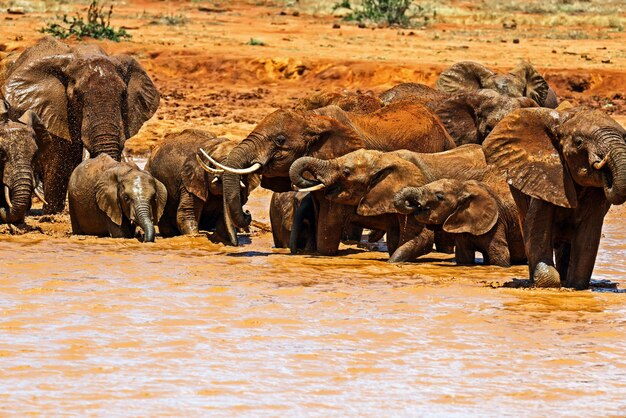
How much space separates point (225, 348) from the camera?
8.07 metres

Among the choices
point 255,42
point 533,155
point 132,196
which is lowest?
point 255,42

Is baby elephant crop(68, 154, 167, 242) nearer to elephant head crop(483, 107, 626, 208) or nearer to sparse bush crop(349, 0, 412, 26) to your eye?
elephant head crop(483, 107, 626, 208)

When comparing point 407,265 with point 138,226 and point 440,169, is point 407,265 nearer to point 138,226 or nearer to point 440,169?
point 440,169

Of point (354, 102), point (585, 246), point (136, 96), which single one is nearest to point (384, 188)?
point (585, 246)

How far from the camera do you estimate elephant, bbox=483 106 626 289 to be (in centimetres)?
929

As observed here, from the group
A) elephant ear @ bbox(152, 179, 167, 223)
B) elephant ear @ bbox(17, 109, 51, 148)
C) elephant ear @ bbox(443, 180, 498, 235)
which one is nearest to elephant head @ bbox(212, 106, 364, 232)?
elephant ear @ bbox(152, 179, 167, 223)

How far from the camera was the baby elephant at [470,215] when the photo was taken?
11.3 metres

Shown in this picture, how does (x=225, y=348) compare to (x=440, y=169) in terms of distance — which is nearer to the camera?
(x=225, y=348)

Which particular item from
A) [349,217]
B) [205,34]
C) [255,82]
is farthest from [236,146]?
[205,34]

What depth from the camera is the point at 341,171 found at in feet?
38.6

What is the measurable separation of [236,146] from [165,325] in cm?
358

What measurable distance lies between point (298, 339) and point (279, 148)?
154 inches

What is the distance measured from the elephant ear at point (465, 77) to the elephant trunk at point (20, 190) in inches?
247

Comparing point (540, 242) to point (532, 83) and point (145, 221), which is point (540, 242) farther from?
point (532, 83)
